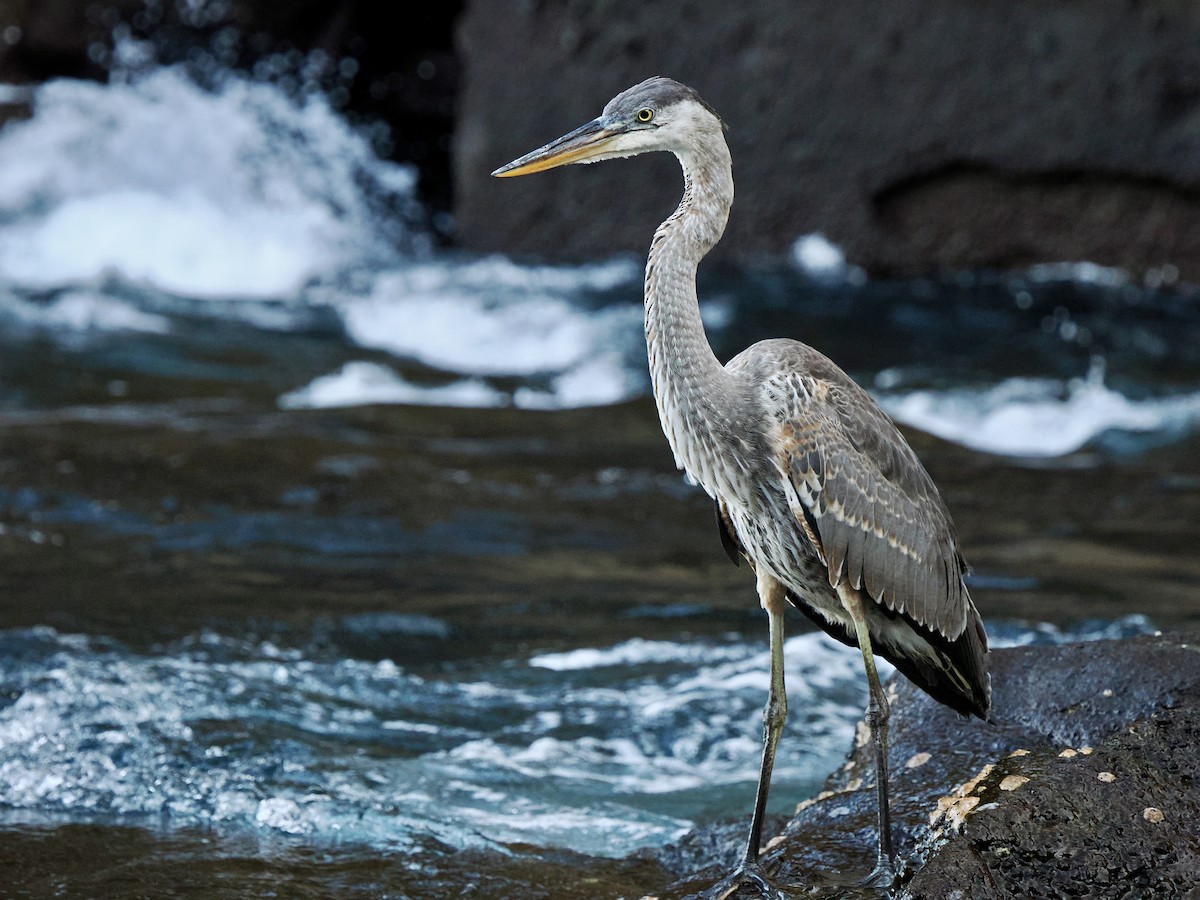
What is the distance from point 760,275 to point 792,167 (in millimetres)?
836

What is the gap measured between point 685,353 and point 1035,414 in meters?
5.50

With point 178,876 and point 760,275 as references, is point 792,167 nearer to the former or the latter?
point 760,275

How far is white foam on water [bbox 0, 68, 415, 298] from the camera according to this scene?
11633mm

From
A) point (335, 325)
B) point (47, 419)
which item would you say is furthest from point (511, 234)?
point (47, 419)

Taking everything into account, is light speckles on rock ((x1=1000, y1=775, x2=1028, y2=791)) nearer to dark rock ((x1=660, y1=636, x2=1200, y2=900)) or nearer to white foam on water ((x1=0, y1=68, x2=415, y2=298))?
dark rock ((x1=660, y1=636, x2=1200, y2=900))

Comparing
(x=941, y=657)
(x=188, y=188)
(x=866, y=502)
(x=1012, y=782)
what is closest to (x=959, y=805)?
(x=1012, y=782)

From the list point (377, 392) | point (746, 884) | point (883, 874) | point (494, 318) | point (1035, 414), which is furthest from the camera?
point (494, 318)

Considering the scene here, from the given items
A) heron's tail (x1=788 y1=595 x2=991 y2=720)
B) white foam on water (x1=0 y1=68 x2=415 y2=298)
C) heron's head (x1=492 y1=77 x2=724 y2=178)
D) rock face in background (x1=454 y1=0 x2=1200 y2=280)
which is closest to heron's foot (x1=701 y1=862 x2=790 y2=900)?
heron's tail (x1=788 y1=595 x2=991 y2=720)

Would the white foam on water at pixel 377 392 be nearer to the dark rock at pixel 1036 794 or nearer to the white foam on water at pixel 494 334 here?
the white foam on water at pixel 494 334

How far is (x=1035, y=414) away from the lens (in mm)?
8609

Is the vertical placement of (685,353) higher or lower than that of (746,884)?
higher

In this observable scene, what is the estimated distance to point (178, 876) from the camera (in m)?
3.89

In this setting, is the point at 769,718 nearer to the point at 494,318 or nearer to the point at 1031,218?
the point at 494,318

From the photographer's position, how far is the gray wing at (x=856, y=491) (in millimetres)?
3580
